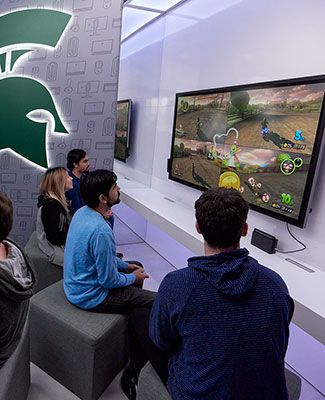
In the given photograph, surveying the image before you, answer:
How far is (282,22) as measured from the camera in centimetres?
207

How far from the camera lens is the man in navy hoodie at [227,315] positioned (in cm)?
87

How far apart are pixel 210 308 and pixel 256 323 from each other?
0.46ft

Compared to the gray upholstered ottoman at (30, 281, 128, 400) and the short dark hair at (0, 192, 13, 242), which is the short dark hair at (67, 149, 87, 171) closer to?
the gray upholstered ottoman at (30, 281, 128, 400)

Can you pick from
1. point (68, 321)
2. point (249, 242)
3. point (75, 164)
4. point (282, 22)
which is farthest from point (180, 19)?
point (68, 321)

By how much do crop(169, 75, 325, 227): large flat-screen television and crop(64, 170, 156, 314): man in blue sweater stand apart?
106 centimetres

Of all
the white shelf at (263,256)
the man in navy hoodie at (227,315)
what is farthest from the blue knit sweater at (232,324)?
the white shelf at (263,256)

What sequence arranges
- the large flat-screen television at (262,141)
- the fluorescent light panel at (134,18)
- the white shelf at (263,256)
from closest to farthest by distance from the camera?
1. the white shelf at (263,256)
2. the large flat-screen television at (262,141)
3. the fluorescent light panel at (134,18)

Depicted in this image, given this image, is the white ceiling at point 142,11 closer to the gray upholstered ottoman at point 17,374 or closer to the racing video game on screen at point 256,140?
the racing video game on screen at point 256,140

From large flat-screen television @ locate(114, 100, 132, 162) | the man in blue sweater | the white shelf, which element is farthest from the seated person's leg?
large flat-screen television @ locate(114, 100, 132, 162)

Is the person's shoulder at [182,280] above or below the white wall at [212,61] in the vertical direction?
below

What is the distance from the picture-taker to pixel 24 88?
9.21 feet

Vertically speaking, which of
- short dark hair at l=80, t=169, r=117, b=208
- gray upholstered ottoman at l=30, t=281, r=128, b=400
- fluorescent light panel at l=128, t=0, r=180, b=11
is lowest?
gray upholstered ottoman at l=30, t=281, r=128, b=400

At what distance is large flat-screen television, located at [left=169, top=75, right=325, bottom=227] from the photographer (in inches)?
70.3

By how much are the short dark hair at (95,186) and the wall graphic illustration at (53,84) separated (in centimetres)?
134
